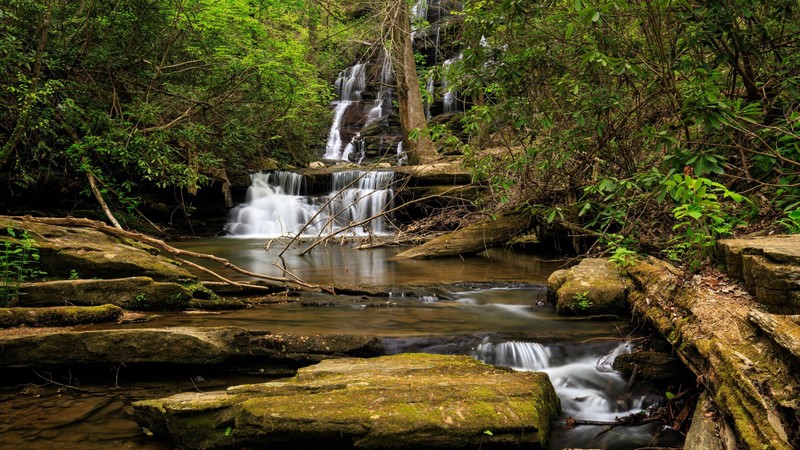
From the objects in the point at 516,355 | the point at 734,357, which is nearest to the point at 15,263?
the point at 516,355

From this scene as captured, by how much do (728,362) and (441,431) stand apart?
1.66 metres

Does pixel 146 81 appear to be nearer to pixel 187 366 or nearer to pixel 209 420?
pixel 187 366

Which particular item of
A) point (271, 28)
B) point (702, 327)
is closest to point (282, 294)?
point (702, 327)

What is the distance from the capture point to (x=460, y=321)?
6.01 meters

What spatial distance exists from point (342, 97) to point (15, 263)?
21.7m

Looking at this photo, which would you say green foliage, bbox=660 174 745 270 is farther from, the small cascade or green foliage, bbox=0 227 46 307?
green foliage, bbox=0 227 46 307

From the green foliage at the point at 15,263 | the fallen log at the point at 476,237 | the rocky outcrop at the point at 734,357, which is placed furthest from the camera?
the fallen log at the point at 476,237

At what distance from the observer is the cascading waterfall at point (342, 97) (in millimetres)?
23141

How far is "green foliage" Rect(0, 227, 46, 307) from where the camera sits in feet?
17.6

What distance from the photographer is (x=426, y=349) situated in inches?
197

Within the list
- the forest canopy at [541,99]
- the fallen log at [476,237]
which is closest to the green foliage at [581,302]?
the forest canopy at [541,99]

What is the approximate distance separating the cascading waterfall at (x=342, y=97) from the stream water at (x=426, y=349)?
1487cm

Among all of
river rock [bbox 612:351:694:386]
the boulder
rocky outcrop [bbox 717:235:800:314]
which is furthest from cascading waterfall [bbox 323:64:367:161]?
rocky outcrop [bbox 717:235:800:314]

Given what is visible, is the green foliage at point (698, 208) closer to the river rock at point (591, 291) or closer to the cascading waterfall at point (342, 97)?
the river rock at point (591, 291)
